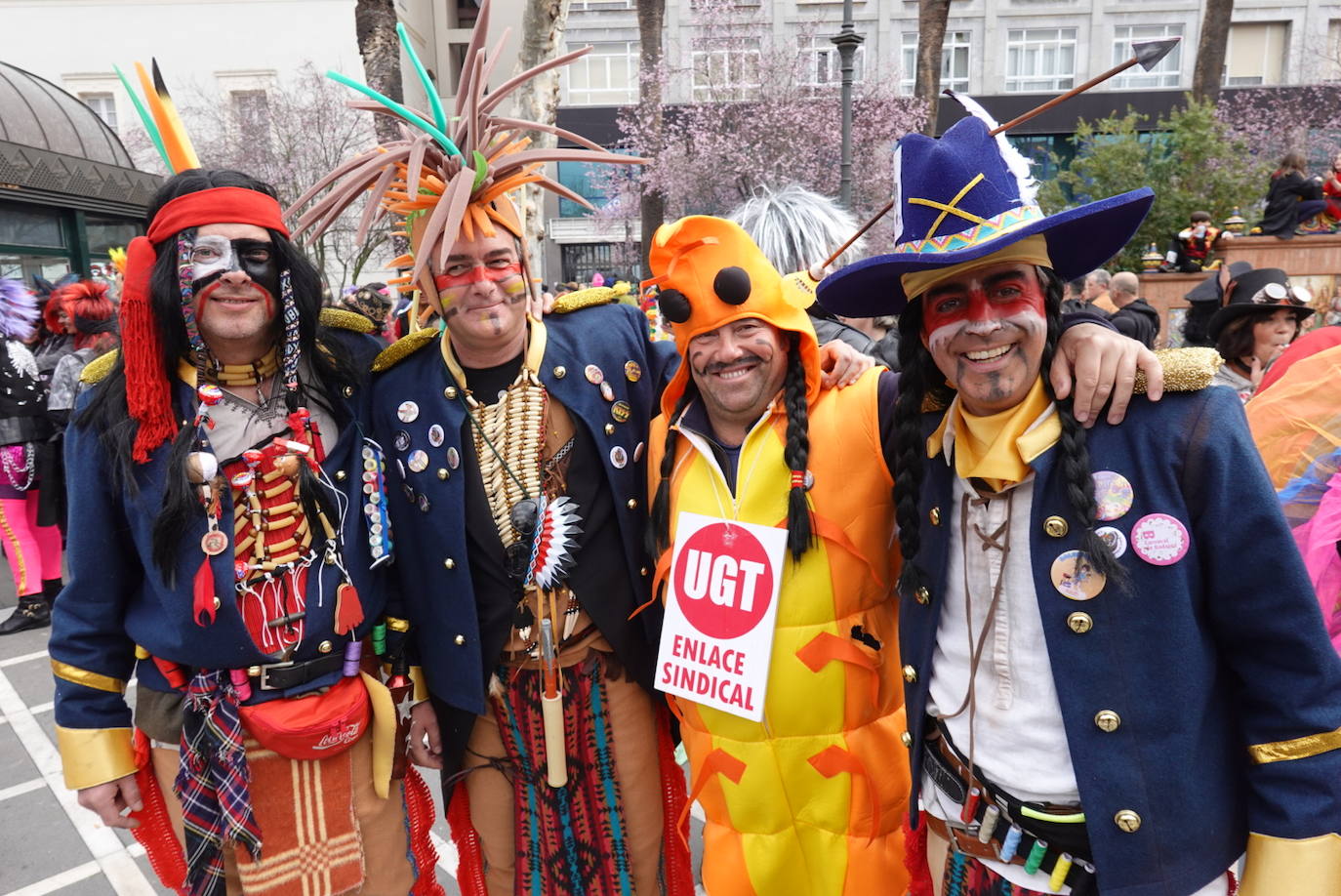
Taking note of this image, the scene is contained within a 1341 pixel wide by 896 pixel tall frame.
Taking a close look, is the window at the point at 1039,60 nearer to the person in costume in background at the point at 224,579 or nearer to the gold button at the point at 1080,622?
the person in costume in background at the point at 224,579

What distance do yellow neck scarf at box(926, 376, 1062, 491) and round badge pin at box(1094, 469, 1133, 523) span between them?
94 mm

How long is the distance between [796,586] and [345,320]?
61.8 inches

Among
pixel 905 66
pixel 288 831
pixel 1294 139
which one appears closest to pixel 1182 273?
pixel 288 831

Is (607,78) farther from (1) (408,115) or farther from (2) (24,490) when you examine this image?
(1) (408,115)

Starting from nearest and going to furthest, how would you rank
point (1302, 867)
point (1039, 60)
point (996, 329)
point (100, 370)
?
point (1302, 867)
point (996, 329)
point (100, 370)
point (1039, 60)

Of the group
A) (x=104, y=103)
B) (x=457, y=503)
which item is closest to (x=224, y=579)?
(x=457, y=503)

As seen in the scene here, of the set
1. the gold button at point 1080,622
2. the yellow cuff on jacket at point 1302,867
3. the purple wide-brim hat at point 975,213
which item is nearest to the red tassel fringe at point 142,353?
the purple wide-brim hat at point 975,213

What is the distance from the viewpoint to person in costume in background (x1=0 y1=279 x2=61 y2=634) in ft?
17.6

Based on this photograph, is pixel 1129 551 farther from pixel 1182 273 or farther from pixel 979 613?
pixel 1182 273

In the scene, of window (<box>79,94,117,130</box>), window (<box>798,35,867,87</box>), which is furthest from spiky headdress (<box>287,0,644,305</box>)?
window (<box>79,94,117,130</box>)

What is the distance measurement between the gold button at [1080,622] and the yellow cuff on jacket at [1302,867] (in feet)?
1.40

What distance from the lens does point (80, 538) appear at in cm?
202

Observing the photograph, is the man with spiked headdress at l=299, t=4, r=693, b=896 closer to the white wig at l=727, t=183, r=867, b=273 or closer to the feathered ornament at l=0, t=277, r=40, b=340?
the white wig at l=727, t=183, r=867, b=273

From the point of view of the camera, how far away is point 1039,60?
2617 cm
